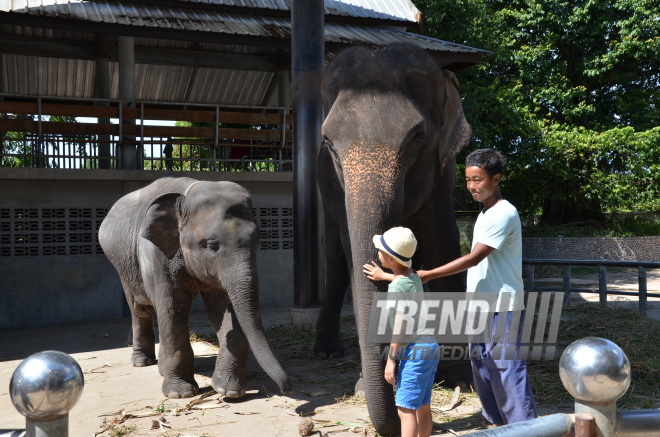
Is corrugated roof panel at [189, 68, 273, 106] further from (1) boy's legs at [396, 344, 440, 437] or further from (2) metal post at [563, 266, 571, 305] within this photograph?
(1) boy's legs at [396, 344, 440, 437]

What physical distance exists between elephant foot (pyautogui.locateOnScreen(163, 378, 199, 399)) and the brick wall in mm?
13635

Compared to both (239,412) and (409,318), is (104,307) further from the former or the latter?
(409,318)

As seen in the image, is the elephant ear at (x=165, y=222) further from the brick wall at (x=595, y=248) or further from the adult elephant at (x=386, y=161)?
the brick wall at (x=595, y=248)

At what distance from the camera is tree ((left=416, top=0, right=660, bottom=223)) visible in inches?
720

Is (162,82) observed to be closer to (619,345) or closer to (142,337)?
(142,337)

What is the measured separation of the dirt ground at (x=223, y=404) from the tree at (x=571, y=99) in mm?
11347

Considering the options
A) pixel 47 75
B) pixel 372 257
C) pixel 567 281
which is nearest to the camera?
pixel 372 257

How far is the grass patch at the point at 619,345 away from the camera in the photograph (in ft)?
16.4

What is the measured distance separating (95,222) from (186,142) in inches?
88.3

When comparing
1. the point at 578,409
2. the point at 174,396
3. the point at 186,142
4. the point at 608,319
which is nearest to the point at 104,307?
the point at 186,142

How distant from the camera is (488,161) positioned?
3660 mm

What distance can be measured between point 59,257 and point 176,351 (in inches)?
222

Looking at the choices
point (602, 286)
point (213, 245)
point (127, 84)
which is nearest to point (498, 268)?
point (213, 245)

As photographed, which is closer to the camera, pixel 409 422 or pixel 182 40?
pixel 409 422
